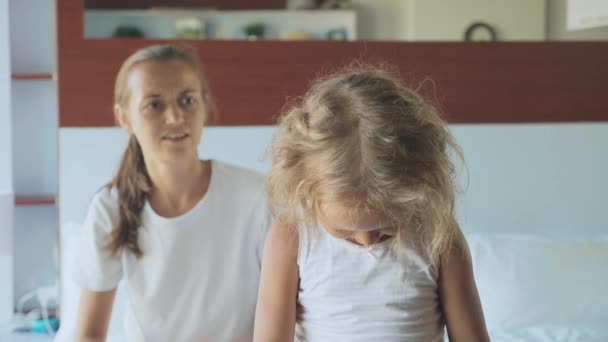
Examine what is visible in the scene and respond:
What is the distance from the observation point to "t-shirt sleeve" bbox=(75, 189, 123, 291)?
1.36 metres

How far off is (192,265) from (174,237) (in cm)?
6

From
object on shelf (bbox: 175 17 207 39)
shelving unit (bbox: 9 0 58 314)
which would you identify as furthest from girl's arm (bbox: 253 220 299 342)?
object on shelf (bbox: 175 17 207 39)

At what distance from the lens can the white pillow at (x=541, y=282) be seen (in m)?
1.85

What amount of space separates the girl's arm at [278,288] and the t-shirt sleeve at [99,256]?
406mm

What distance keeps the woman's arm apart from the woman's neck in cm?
Answer: 19

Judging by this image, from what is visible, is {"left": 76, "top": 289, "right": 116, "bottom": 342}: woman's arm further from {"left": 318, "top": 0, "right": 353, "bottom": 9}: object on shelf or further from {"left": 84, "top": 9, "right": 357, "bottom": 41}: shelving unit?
{"left": 318, "top": 0, "right": 353, "bottom": 9}: object on shelf

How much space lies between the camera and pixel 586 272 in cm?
193

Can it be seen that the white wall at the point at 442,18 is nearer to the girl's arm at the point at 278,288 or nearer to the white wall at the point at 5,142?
the white wall at the point at 5,142

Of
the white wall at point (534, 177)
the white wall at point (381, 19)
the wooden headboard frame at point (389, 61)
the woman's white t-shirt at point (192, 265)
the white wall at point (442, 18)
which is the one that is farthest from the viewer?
the white wall at point (381, 19)

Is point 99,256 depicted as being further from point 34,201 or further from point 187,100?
point 34,201

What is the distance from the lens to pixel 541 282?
74.7 inches

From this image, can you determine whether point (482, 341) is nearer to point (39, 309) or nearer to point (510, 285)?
point (510, 285)

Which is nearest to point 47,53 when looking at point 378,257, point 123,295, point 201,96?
point 123,295

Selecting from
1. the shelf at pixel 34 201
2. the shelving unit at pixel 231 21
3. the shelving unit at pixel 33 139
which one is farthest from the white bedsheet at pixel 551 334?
the shelving unit at pixel 231 21
